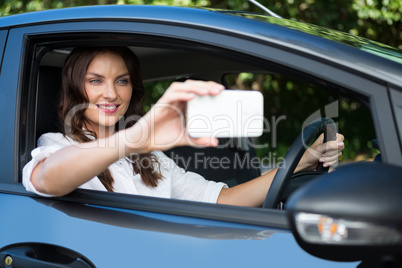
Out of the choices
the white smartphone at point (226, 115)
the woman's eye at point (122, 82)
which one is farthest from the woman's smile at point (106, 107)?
the white smartphone at point (226, 115)

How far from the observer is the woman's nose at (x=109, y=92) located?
1884 millimetres

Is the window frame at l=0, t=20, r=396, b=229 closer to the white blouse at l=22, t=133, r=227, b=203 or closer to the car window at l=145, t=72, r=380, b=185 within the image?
the white blouse at l=22, t=133, r=227, b=203

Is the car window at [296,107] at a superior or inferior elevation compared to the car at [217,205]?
superior

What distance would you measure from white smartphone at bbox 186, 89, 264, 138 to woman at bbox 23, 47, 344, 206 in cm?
20

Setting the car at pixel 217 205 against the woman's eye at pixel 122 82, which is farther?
the woman's eye at pixel 122 82

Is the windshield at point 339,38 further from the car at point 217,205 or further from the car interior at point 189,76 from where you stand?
the car interior at point 189,76

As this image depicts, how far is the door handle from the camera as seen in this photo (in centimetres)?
128

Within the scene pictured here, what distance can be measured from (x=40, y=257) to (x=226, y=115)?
65 centimetres

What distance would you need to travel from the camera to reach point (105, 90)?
6.26 ft

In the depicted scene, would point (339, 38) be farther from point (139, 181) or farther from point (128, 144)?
point (139, 181)

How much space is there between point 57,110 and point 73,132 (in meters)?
0.13

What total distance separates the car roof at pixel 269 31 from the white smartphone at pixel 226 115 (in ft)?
0.64

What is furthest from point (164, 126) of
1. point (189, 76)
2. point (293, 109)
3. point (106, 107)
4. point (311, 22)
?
point (293, 109)

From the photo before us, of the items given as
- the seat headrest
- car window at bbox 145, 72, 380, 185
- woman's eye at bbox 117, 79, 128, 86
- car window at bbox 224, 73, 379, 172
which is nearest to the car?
the seat headrest
